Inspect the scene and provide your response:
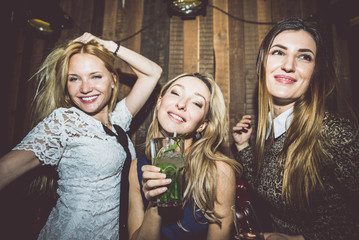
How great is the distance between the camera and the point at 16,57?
307cm

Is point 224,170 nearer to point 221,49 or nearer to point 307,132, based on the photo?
point 307,132

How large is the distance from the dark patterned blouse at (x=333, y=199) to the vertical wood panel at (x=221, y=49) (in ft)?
4.72

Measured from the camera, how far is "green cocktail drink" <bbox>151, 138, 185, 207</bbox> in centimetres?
121

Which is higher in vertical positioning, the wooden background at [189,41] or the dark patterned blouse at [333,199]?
the wooden background at [189,41]

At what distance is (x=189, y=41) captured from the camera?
110 inches

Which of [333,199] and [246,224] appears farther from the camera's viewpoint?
[333,199]

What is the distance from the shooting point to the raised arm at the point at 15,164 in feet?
4.31

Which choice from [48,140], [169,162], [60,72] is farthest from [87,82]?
[169,162]

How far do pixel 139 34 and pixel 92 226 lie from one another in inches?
104

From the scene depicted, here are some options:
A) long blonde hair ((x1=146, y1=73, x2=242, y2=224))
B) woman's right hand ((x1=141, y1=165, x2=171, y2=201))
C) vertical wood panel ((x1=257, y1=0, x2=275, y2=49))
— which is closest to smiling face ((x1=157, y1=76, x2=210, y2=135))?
long blonde hair ((x1=146, y1=73, x2=242, y2=224))

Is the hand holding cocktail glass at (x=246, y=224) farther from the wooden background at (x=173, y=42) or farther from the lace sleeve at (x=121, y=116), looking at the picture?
the lace sleeve at (x=121, y=116)

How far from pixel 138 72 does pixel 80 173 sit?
131 centimetres

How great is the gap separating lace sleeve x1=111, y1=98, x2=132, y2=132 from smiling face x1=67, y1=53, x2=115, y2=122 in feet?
→ 0.90

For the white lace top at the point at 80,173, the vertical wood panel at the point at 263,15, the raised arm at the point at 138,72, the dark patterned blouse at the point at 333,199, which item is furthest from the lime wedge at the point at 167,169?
the vertical wood panel at the point at 263,15
